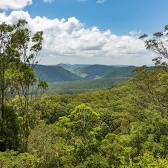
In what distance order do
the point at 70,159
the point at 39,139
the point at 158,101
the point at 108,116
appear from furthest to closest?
the point at 108,116 → the point at 158,101 → the point at 39,139 → the point at 70,159

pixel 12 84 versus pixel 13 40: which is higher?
pixel 13 40

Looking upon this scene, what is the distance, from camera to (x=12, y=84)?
44688 mm

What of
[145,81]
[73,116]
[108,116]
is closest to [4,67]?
[73,116]

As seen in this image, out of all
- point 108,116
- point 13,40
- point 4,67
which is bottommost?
point 108,116

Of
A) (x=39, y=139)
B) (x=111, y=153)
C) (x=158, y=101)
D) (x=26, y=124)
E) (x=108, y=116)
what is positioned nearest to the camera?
(x=111, y=153)

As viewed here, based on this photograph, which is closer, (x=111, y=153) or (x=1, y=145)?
(x=111, y=153)

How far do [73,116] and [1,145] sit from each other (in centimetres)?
1101

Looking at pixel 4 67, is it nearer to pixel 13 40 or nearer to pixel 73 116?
pixel 13 40

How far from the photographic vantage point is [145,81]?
51562 mm

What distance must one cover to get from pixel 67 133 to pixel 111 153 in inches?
193

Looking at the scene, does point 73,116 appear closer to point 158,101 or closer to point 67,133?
point 67,133

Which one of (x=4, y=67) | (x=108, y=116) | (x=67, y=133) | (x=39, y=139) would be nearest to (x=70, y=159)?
(x=67, y=133)

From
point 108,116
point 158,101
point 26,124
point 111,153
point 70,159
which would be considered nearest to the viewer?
point 70,159

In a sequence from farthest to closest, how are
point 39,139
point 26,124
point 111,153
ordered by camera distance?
point 26,124, point 39,139, point 111,153
